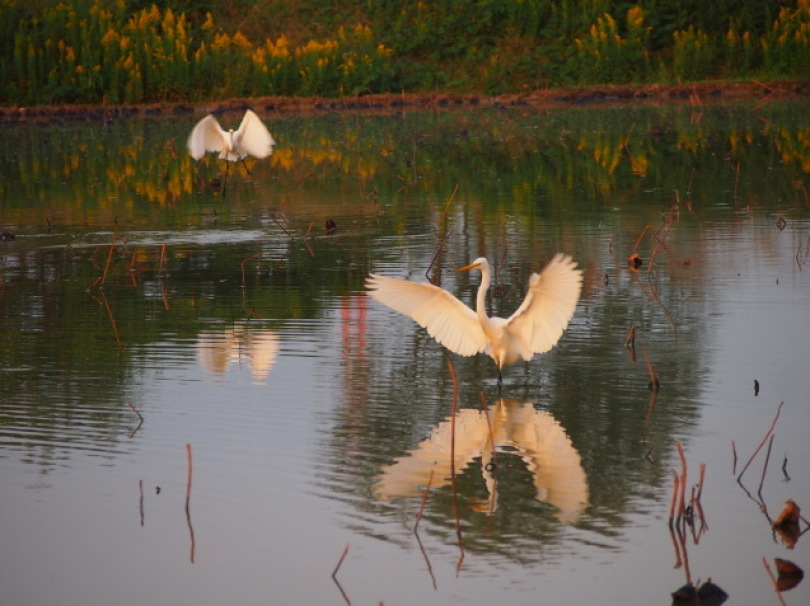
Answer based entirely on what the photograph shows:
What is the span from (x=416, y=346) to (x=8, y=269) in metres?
5.22

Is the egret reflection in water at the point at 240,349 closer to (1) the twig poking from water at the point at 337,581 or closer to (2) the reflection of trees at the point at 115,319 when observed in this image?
(2) the reflection of trees at the point at 115,319

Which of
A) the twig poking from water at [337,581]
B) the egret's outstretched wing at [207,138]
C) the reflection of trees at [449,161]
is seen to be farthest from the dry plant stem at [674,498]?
the egret's outstretched wing at [207,138]

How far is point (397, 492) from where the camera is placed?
594 cm

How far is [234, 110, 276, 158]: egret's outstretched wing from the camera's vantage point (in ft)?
57.7

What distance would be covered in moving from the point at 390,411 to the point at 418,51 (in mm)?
31879

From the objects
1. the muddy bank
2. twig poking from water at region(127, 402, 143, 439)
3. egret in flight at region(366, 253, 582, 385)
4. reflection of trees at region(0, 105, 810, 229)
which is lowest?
twig poking from water at region(127, 402, 143, 439)

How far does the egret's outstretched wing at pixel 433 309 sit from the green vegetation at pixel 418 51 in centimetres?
2772

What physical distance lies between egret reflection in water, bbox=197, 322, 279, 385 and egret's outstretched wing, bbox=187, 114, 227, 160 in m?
8.50

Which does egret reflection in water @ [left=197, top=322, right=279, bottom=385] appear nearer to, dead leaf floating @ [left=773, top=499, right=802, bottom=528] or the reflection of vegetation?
the reflection of vegetation

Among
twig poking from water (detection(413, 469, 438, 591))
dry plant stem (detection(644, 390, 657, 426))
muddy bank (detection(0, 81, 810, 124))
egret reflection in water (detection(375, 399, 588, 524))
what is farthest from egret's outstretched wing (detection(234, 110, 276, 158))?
muddy bank (detection(0, 81, 810, 124))

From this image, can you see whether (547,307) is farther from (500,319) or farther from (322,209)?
(322,209)

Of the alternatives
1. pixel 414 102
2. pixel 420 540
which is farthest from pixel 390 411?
pixel 414 102

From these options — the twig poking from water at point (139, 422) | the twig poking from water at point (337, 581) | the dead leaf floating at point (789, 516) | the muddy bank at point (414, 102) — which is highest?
the muddy bank at point (414, 102)

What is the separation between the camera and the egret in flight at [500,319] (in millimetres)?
7297
